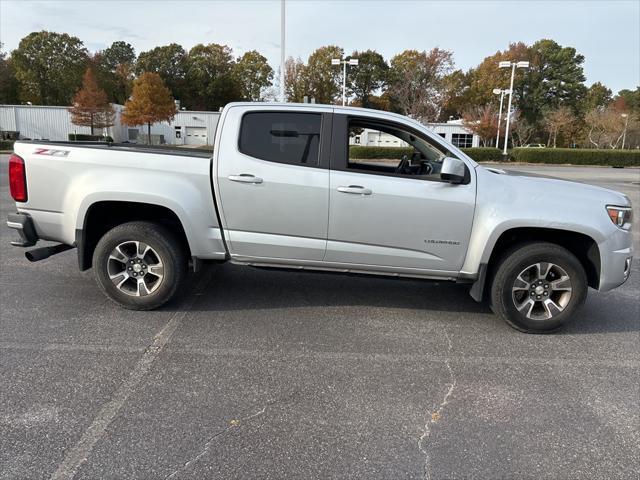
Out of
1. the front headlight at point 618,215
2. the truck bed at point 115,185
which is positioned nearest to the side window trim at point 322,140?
the truck bed at point 115,185

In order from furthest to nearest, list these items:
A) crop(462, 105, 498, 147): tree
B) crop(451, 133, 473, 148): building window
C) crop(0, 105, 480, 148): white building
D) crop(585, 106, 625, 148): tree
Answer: crop(451, 133, 473, 148): building window → crop(585, 106, 625, 148): tree → crop(462, 105, 498, 147): tree → crop(0, 105, 480, 148): white building

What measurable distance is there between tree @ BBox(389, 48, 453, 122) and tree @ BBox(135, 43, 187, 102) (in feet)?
153

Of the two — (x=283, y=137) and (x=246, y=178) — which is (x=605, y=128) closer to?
(x=283, y=137)

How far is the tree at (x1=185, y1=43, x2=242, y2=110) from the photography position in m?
83.9

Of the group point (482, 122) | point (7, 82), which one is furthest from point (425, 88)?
point (7, 82)

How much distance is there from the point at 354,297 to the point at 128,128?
6237 cm

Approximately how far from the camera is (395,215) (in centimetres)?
431

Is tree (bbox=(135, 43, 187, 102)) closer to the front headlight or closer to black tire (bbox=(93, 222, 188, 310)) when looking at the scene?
black tire (bbox=(93, 222, 188, 310))

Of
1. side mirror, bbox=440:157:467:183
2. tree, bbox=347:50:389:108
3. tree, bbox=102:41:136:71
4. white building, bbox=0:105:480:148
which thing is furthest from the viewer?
tree, bbox=102:41:136:71

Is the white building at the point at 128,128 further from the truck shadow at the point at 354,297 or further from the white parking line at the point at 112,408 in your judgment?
the white parking line at the point at 112,408

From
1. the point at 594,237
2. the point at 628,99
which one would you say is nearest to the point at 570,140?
the point at 628,99

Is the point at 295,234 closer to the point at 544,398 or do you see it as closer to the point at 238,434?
the point at 238,434

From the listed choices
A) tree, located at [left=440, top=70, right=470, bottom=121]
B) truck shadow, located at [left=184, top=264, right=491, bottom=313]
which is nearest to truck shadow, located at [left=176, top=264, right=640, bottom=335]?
truck shadow, located at [left=184, top=264, right=491, bottom=313]

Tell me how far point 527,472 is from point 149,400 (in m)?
2.27
